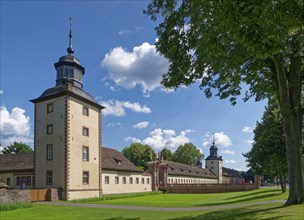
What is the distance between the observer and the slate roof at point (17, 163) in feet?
133

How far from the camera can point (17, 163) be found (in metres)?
42.8

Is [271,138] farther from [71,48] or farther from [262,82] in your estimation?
[71,48]

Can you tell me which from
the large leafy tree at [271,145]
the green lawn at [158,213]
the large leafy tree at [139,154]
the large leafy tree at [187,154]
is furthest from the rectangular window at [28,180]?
the large leafy tree at [187,154]

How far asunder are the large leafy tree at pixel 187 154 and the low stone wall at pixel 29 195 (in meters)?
82.3

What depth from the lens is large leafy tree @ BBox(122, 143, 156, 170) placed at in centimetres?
9784

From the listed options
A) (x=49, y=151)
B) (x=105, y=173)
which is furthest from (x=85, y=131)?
(x=105, y=173)

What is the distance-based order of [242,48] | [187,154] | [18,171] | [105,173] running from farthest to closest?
1. [187,154]
2. [105,173]
3. [18,171]
4. [242,48]

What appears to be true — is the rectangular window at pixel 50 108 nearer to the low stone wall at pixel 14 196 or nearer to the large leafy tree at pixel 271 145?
the low stone wall at pixel 14 196

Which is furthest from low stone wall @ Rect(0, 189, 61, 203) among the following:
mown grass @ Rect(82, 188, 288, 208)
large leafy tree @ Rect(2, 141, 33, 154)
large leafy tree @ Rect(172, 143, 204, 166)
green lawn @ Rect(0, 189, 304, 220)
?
large leafy tree @ Rect(172, 143, 204, 166)

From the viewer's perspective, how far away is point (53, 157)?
113ft

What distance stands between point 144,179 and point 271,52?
47.9 metres

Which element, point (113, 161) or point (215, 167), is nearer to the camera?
point (113, 161)

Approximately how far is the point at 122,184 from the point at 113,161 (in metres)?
3.33

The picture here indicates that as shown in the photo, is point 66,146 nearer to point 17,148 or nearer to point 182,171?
point 182,171
